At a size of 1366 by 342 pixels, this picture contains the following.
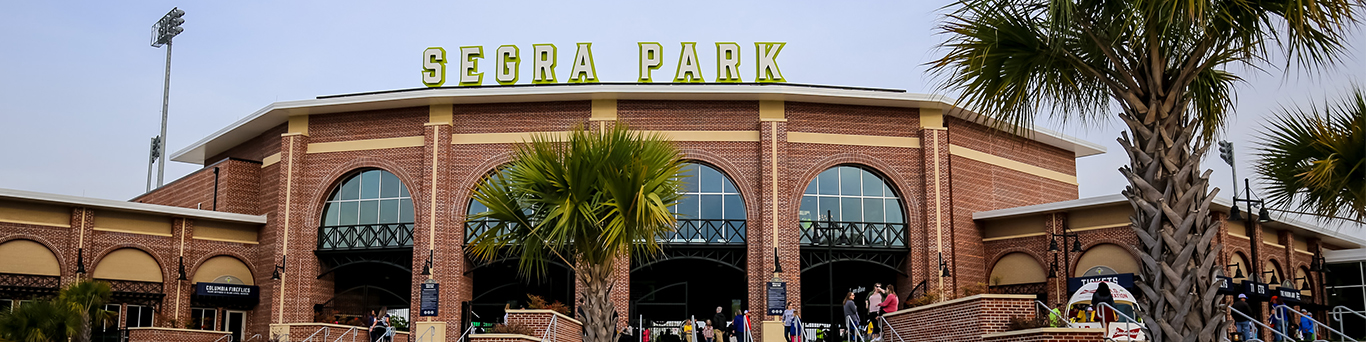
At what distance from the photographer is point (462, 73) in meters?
36.4

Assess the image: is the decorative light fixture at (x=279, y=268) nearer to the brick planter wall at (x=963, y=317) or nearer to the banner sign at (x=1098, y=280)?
the brick planter wall at (x=963, y=317)

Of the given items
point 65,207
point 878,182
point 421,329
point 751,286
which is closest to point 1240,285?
point 878,182

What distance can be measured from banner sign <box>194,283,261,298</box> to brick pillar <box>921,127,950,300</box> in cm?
2178

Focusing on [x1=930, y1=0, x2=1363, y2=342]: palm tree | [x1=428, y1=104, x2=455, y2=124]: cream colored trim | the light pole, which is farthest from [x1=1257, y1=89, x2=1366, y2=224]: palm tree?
the light pole

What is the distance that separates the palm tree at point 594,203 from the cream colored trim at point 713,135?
776 inches

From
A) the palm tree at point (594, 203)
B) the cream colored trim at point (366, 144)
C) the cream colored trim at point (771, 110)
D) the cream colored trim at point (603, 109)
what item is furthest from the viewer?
the cream colored trim at point (366, 144)

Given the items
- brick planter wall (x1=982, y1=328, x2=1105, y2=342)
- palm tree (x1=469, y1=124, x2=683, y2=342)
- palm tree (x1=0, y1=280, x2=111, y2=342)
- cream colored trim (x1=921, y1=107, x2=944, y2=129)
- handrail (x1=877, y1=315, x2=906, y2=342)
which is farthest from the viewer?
cream colored trim (x1=921, y1=107, x2=944, y2=129)

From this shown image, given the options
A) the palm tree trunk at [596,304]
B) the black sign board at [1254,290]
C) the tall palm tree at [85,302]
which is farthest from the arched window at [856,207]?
the palm tree trunk at [596,304]

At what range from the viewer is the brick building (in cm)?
3444

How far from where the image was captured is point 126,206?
35375 millimetres

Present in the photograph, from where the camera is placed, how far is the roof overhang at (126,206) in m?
33.8

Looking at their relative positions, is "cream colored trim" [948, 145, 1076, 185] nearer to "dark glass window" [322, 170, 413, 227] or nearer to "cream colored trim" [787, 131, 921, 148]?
"cream colored trim" [787, 131, 921, 148]

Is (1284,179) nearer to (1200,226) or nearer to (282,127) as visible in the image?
(1200,226)

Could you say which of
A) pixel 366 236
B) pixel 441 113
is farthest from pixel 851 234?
pixel 366 236
